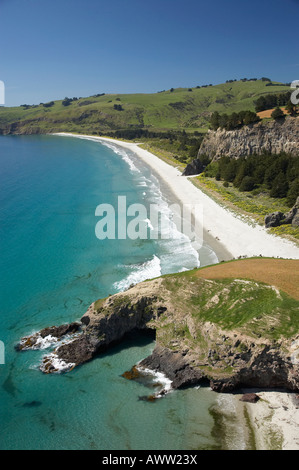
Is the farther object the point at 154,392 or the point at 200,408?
the point at 154,392

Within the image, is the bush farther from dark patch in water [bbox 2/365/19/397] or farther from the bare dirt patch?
dark patch in water [bbox 2/365/19/397]

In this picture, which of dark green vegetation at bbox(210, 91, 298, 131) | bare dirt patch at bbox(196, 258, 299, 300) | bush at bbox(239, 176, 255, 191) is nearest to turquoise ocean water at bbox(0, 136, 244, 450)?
bare dirt patch at bbox(196, 258, 299, 300)

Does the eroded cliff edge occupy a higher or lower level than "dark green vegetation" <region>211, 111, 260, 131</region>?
lower

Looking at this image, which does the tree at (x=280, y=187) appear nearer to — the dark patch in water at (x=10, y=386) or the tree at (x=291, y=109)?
the tree at (x=291, y=109)

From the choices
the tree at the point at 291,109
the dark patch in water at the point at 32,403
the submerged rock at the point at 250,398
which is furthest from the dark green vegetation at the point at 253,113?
the dark patch in water at the point at 32,403
